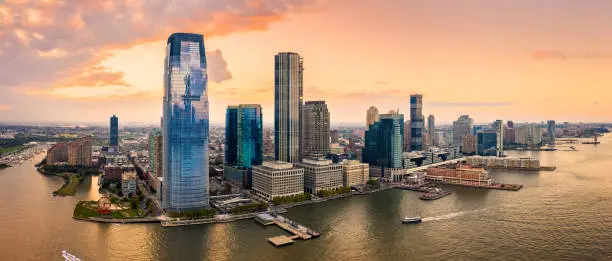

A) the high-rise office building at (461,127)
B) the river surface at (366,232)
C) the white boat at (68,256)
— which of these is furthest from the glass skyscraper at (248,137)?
the high-rise office building at (461,127)

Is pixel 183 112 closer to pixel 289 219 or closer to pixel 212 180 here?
pixel 289 219

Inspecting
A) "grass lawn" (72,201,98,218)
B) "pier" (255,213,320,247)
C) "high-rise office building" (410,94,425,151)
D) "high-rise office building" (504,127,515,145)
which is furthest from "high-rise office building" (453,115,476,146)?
"grass lawn" (72,201,98,218)

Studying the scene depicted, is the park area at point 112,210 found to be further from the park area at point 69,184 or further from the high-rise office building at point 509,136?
the high-rise office building at point 509,136

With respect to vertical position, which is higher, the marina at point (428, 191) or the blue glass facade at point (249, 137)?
the blue glass facade at point (249, 137)

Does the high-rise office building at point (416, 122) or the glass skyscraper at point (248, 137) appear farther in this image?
the high-rise office building at point (416, 122)

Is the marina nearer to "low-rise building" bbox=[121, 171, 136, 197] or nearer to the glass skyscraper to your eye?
the glass skyscraper

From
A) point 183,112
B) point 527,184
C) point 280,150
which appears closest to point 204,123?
point 183,112
